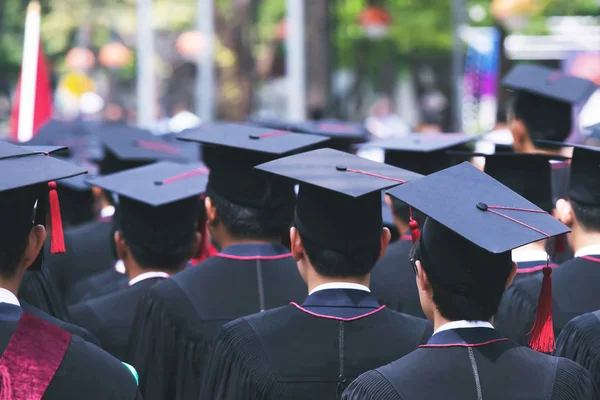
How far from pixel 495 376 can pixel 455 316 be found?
20 cm

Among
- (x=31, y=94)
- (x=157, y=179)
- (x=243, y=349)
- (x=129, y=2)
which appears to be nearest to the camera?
(x=243, y=349)

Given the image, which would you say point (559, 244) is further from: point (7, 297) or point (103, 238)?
point (103, 238)

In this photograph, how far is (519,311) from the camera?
4.53m

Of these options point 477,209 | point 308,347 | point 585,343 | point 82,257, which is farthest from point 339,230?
point 82,257

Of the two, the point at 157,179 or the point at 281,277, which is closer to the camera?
the point at 281,277

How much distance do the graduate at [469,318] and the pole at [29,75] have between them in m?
7.23

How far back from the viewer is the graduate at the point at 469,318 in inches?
119

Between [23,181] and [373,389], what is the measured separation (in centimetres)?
110

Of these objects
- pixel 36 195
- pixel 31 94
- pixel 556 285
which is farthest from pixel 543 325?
pixel 31 94

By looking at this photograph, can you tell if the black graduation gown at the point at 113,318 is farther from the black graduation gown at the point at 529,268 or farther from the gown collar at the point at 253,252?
the black graduation gown at the point at 529,268

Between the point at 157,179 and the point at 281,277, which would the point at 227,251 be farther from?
the point at 157,179

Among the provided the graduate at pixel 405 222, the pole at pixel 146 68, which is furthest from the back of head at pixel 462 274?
the pole at pixel 146 68

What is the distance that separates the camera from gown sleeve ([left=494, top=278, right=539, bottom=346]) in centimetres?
447

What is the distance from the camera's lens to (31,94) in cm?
1017
